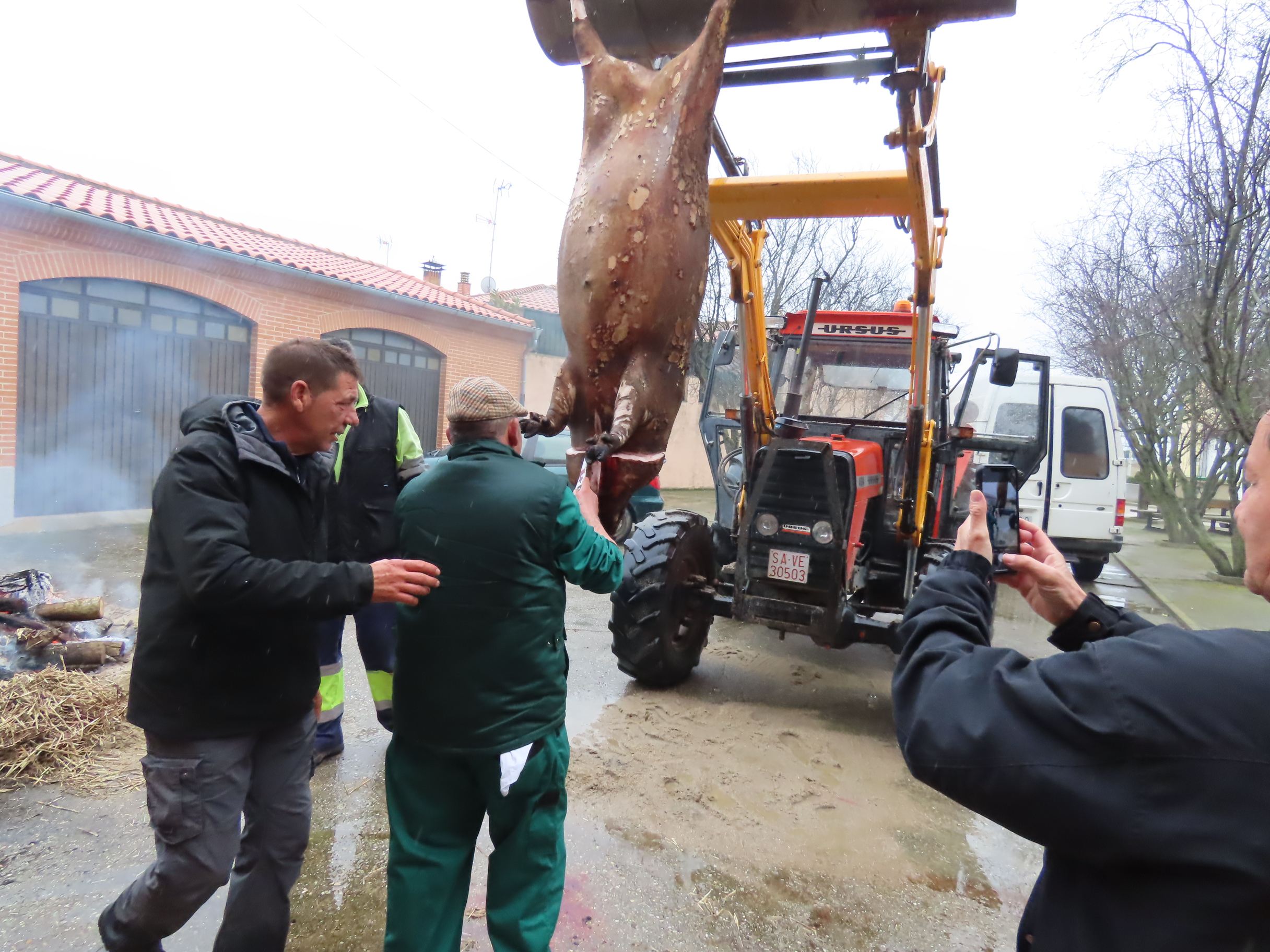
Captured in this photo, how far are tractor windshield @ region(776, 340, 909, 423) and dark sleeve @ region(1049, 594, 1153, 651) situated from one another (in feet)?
14.4

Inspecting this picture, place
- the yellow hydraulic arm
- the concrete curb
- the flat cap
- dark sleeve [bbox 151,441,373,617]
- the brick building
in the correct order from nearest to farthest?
dark sleeve [bbox 151,441,373,617]
the flat cap
the yellow hydraulic arm
the concrete curb
the brick building

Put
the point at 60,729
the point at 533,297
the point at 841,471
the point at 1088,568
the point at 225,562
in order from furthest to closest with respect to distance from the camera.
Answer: the point at 533,297 → the point at 1088,568 → the point at 841,471 → the point at 60,729 → the point at 225,562

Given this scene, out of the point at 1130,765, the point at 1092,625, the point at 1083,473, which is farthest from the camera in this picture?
the point at 1083,473

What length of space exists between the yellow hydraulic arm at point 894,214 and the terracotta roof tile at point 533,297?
16.7 m

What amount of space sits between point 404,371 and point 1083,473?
1086cm

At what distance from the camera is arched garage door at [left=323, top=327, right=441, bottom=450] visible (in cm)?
1305

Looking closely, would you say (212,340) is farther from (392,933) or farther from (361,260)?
(392,933)

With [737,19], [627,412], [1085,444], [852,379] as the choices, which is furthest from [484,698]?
[1085,444]

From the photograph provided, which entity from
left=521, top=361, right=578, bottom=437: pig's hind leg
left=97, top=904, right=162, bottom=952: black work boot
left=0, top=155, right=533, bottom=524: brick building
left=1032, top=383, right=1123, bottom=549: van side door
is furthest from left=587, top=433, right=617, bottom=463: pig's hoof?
left=1032, top=383, right=1123, bottom=549: van side door

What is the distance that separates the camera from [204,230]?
1135 centimetres

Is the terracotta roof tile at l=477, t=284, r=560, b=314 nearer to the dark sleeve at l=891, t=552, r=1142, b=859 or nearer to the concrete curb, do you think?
the concrete curb

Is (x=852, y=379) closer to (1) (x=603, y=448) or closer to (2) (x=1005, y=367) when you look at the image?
(2) (x=1005, y=367)

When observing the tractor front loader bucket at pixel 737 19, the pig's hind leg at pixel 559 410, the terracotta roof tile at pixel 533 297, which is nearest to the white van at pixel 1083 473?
the tractor front loader bucket at pixel 737 19

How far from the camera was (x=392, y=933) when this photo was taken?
2137 mm
